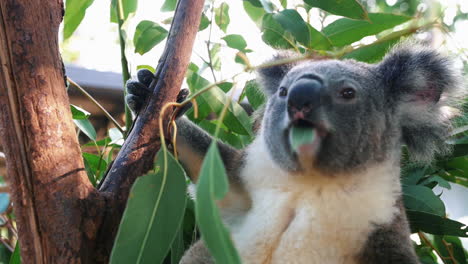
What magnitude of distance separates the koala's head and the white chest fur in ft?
0.25

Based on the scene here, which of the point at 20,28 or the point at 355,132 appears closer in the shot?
the point at 20,28

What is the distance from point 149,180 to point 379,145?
82cm

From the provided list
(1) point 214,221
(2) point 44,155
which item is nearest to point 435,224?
(1) point 214,221

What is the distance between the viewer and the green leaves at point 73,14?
2.08 meters

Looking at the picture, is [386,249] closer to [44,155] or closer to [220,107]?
[220,107]

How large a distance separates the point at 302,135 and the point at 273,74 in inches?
26.4

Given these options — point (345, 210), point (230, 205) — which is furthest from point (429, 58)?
point (230, 205)

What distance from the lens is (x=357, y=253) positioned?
1594 mm

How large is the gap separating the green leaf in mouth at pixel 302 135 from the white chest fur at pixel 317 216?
0.78 ft

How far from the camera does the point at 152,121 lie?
1.60 m

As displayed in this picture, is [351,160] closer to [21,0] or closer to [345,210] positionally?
[345,210]

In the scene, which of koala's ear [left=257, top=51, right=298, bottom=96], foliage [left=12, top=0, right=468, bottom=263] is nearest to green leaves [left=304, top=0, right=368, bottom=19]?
foliage [left=12, top=0, right=468, bottom=263]

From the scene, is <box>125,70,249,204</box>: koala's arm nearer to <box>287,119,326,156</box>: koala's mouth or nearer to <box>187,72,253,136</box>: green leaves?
<box>187,72,253,136</box>: green leaves

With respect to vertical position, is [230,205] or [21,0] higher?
[21,0]
